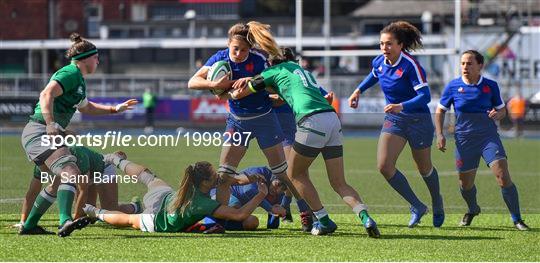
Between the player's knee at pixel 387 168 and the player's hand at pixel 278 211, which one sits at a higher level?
the player's knee at pixel 387 168

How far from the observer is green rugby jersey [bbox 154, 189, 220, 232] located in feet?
33.1

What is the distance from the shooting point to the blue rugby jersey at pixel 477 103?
37.1ft

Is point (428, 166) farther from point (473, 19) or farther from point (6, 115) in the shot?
point (473, 19)

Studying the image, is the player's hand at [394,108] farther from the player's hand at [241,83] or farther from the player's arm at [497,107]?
the player's hand at [241,83]

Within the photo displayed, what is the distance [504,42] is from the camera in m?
39.0

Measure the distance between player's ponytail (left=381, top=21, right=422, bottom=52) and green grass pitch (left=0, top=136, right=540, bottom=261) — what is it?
1746 millimetres

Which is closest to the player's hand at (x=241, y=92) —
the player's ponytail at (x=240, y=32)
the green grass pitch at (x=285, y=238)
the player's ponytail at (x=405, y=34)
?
the player's ponytail at (x=240, y=32)

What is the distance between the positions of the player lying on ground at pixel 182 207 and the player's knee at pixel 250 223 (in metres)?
0.26

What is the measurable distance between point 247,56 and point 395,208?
3.68 metres

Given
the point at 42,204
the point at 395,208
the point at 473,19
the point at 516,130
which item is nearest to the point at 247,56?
the point at 42,204

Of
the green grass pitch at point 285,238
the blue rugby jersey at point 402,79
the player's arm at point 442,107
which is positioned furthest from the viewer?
the player's arm at point 442,107

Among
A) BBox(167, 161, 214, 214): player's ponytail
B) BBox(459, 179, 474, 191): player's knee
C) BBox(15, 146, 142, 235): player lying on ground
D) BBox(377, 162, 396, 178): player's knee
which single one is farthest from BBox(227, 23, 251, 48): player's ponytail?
BBox(459, 179, 474, 191): player's knee

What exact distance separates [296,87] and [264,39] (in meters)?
0.49

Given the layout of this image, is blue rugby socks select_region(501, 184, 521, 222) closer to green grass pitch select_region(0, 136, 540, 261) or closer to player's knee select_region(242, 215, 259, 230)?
green grass pitch select_region(0, 136, 540, 261)
